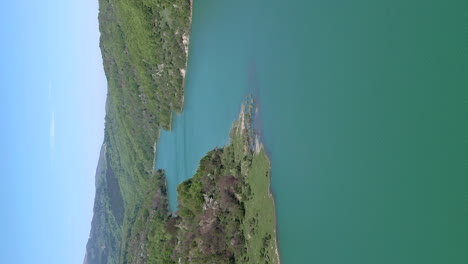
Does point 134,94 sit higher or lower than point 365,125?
higher

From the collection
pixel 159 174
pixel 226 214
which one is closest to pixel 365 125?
pixel 226 214

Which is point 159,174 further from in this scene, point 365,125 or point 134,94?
point 365,125

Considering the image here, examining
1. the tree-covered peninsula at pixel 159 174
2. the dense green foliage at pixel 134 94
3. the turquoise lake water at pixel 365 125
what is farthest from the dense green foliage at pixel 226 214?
the dense green foliage at pixel 134 94

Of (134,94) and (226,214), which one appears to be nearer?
(226,214)

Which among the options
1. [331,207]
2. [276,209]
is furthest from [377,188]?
[276,209]

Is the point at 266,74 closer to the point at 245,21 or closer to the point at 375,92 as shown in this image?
the point at 245,21

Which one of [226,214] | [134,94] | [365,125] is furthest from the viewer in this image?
[134,94]
